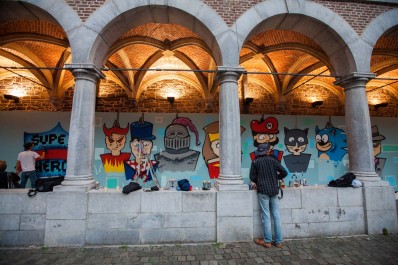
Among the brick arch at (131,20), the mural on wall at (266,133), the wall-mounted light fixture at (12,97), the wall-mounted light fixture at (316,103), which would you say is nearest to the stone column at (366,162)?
the brick arch at (131,20)

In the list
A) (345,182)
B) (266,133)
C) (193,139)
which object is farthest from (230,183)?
(266,133)

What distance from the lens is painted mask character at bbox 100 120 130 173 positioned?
7773 millimetres

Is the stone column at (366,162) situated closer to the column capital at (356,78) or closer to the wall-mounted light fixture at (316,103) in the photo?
the column capital at (356,78)

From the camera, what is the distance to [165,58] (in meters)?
8.22

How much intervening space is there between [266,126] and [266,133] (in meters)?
0.30

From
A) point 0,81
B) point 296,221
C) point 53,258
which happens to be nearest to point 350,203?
point 296,221

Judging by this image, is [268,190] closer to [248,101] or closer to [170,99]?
[248,101]

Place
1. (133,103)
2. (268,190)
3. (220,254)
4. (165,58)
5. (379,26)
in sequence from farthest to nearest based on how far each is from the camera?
1. (133,103)
2. (165,58)
3. (379,26)
4. (268,190)
5. (220,254)

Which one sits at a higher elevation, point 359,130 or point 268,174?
point 359,130

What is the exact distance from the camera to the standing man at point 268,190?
12.7 feet

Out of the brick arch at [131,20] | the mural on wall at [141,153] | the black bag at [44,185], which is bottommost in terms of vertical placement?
the black bag at [44,185]

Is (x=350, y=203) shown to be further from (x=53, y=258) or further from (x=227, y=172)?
(x=53, y=258)

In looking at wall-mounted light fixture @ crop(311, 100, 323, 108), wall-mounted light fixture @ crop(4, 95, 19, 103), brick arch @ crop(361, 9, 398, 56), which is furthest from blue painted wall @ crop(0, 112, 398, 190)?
brick arch @ crop(361, 9, 398, 56)

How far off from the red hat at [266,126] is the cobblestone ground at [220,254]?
4.89m
